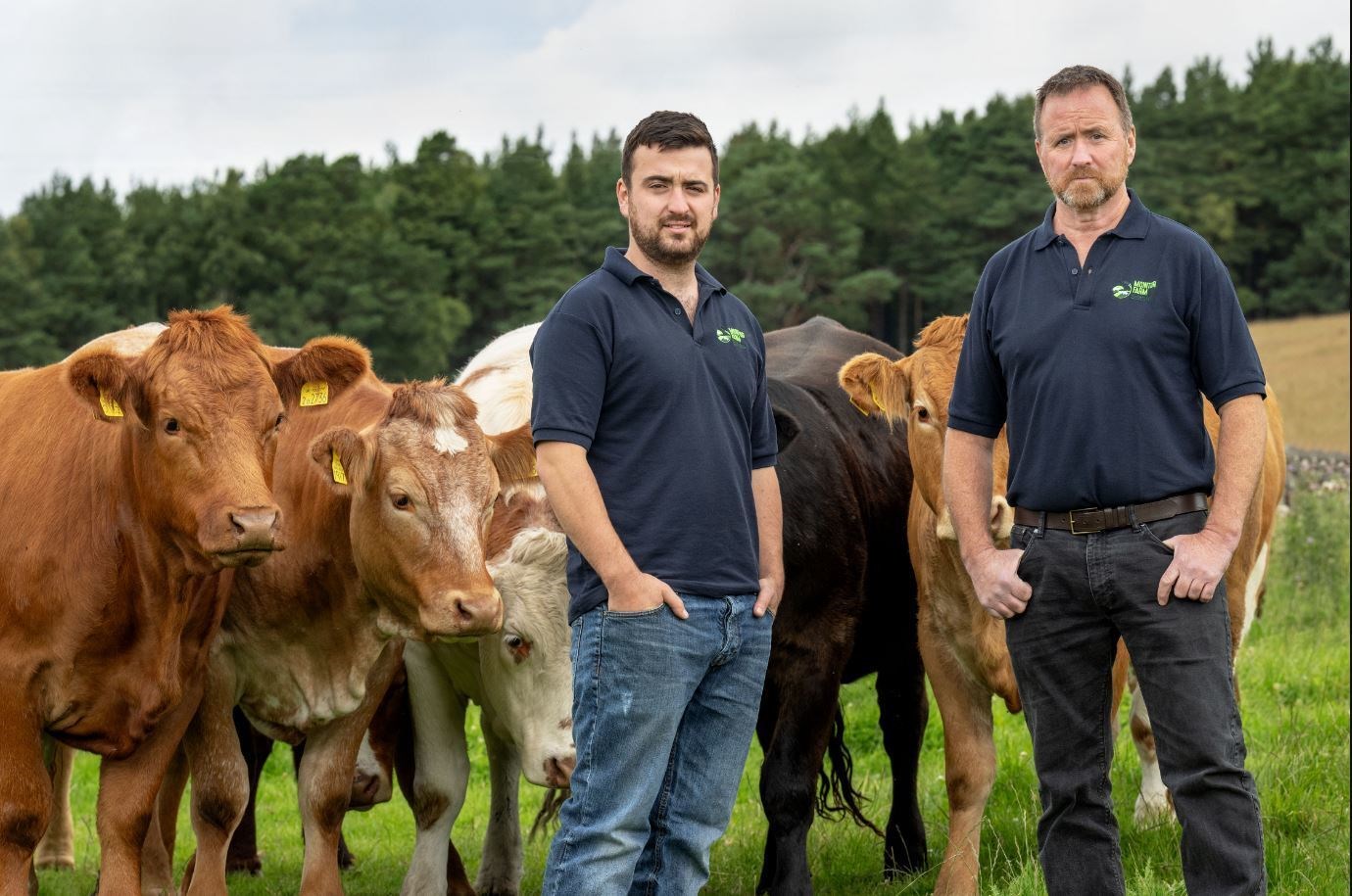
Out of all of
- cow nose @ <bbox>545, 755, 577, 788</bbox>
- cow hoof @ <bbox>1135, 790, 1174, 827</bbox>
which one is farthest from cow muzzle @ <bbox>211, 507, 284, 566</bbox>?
cow hoof @ <bbox>1135, 790, 1174, 827</bbox>

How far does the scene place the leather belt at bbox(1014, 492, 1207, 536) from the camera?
3.95 meters

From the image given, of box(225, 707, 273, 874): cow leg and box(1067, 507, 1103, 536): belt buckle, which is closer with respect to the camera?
box(1067, 507, 1103, 536): belt buckle

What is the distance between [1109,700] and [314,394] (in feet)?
9.74

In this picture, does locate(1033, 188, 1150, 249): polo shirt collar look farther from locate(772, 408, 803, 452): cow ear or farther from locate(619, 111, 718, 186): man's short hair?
locate(772, 408, 803, 452): cow ear

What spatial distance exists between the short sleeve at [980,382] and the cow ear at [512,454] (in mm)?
1564

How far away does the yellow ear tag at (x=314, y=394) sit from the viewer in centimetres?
547

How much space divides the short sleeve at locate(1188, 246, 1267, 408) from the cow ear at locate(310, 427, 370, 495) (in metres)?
2.67

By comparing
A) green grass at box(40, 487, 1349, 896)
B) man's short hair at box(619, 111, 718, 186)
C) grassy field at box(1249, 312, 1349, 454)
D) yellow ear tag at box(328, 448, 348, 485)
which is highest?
man's short hair at box(619, 111, 718, 186)

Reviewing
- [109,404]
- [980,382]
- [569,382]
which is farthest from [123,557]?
[980,382]

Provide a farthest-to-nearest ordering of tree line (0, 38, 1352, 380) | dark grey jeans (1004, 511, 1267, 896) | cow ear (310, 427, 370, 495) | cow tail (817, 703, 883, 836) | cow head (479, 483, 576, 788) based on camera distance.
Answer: tree line (0, 38, 1352, 380) → cow tail (817, 703, 883, 836) → cow head (479, 483, 576, 788) → cow ear (310, 427, 370, 495) → dark grey jeans (1004, 511, 1267, 896)

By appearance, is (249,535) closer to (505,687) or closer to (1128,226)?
(505,687)

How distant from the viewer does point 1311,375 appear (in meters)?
44.4

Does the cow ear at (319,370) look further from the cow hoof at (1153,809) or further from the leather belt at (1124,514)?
the cow hoof at (1153,809)

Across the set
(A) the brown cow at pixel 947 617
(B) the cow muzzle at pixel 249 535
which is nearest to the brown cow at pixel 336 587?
(B) the cow muzzle at pixel 249 535
